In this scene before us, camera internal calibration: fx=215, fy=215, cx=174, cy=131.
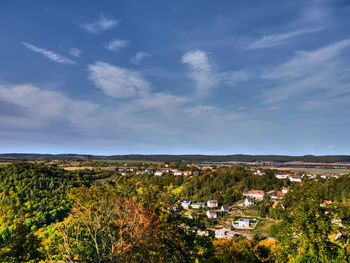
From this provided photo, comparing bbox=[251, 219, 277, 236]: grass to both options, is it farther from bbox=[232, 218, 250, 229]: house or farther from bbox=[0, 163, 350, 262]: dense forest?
bbox=[0, 163, 350, 262]: dense forest

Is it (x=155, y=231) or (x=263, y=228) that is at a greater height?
(x=155, y=231)

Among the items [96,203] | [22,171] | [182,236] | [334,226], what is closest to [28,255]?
[96,203]

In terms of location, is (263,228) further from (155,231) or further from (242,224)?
(155,231)

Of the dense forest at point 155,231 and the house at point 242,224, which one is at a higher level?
the dense forest at point 155,231

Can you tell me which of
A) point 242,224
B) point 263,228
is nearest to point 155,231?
point 263,228

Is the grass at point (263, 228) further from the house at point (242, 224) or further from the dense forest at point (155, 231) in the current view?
the dense forest at point (155, 231)

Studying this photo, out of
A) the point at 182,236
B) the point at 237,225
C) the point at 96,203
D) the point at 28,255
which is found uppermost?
the point at 96,203

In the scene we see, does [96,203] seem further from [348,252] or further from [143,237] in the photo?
[348,252]

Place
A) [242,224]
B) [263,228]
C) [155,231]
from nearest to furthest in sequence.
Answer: [155,231] < [263,228] < [242,224]

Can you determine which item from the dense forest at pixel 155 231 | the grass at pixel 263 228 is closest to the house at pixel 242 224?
the grass at pixel 263 228

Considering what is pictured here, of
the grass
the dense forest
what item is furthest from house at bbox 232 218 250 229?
the dense forest

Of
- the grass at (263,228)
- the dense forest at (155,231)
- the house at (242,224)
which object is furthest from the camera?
the house at (242,224)
